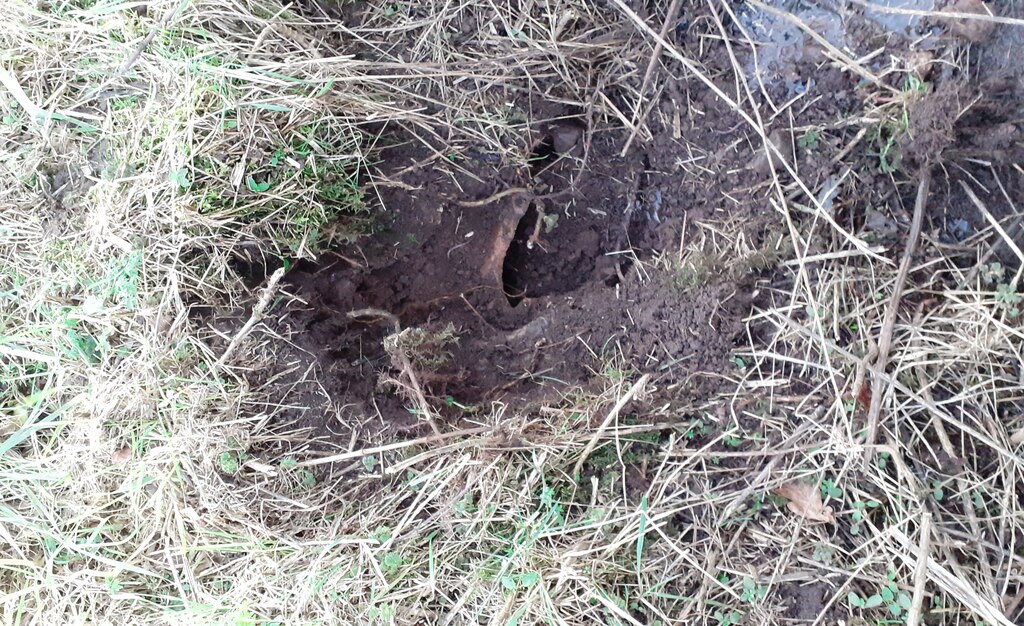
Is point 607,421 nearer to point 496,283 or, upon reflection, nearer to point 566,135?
point 496,283

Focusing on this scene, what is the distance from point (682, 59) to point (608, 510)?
128 cm

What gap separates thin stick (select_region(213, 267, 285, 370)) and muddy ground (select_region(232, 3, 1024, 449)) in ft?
0.21

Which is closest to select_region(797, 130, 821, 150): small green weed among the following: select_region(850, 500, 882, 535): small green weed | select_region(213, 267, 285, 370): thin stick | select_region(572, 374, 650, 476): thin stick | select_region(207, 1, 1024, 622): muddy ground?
select_region(207, 1, 1024, 622): muddy ground

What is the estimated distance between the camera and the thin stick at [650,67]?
5.90ft

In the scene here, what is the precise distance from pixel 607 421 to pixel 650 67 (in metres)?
1.03

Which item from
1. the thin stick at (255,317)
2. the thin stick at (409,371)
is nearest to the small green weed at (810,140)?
the thin stick at (409,371)

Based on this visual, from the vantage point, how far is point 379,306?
196 centimetres

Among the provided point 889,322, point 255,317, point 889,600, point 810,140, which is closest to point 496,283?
point 255,317

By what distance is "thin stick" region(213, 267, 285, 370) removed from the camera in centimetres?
174

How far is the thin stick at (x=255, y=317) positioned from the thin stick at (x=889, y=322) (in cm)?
159

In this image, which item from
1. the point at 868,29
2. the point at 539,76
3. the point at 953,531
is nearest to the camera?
the point at 953,531

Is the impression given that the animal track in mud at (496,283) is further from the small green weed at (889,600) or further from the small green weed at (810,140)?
the small green weed at (889,600)

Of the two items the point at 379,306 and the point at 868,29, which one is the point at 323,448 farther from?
the point at 868,29

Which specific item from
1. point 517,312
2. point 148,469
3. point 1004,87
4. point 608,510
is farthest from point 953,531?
point 148,469
